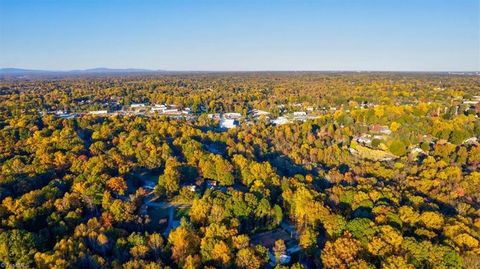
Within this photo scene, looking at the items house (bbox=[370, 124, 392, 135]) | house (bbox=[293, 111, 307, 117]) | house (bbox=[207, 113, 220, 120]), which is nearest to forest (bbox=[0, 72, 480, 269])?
house (bbox=[370, 124, 392, 135])

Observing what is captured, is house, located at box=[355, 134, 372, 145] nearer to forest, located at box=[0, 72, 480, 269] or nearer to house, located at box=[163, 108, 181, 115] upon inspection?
forest, located at box=[0, 72, 480, 269]

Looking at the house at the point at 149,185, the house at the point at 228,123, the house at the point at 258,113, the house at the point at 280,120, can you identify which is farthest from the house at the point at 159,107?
the house at the point at 149,185

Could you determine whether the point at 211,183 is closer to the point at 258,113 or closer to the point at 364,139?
the point at 364,139

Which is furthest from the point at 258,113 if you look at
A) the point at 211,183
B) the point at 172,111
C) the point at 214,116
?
the point at 211,183

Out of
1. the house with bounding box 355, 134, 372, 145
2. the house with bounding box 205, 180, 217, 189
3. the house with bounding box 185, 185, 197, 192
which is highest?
the house with bounding box 185, 185, 197, 192

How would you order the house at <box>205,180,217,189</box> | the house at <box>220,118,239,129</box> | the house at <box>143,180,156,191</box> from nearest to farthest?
the house at <box>143,180,156,191</box>, the house at <box>205,180,217,189</box>, the house at <box>220,118,239,129</box>

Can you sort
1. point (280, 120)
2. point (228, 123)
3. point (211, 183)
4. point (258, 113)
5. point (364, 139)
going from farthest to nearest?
1. point (258, 113)
2. point (280, 120)
3. point (228, 123)
4. point (364, 139)
5. point (211, 183)

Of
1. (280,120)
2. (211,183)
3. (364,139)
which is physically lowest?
(211,183)

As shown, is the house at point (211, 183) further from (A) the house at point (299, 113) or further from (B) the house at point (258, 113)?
(A) the house at point (299, 113)

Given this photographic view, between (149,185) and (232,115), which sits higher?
(232,115)

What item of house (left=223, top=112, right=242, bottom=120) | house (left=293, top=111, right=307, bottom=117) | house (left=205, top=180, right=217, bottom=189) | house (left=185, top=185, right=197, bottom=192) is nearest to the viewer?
house (left=185, top=185, right=197, bottom=192)
